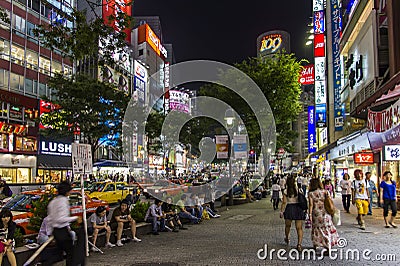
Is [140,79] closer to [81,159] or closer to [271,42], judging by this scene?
[271,42]

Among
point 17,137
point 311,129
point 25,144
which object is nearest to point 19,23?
point 17,137

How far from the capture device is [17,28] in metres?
36.4

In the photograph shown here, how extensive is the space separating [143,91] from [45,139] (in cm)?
4307

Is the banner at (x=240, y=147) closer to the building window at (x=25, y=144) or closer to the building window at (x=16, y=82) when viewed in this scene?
the building window at (x=25, y=144)

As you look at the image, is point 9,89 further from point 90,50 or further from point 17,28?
point 90,50

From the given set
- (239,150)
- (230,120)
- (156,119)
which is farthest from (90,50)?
(156,119)

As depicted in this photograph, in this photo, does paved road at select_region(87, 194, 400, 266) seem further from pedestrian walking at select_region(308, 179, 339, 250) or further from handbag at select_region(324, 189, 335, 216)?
handbag at select_region(324, 189, 335, 216)

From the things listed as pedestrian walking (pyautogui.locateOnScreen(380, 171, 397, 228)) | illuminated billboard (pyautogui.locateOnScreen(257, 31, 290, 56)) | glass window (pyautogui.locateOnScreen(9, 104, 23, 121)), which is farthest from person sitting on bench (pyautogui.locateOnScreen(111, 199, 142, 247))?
illuminated billboard (pyautogui.locateOnScreen(257, 31, 290, 56))

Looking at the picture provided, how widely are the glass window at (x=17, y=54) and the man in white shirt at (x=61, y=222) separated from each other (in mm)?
32947

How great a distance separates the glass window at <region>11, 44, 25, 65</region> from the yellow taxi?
18499 millimetres

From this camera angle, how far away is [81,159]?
9578 mm

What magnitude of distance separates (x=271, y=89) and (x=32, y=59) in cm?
2402

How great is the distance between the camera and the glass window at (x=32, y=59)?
37.8m

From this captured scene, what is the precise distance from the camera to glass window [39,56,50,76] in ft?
130
